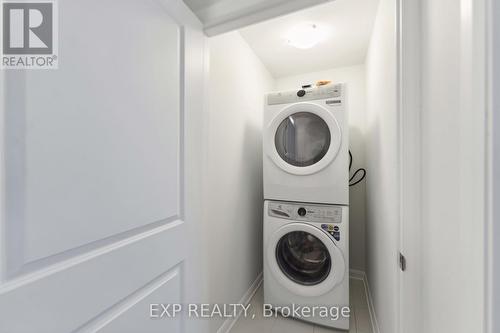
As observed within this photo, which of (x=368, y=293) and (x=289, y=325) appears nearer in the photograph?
(x=289, y=325)

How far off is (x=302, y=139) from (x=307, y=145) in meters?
0.06

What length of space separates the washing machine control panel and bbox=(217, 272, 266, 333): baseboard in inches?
29.8

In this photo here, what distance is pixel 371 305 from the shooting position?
65.7 inches

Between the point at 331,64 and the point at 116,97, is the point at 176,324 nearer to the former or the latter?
the point at 116,97

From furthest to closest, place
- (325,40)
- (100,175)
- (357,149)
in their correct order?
(357,149) → (325,40) → (100,175)

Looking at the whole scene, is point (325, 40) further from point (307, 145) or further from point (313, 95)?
point (307, 145)

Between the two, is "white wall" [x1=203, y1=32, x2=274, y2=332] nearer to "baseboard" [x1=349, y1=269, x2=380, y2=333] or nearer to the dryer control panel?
the dryer control panel

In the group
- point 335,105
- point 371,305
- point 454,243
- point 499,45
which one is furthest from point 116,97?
point 371,305

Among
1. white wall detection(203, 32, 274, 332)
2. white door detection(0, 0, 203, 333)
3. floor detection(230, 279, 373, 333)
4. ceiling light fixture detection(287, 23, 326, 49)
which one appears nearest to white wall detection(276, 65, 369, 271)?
floor detection(230, 279, 373, 333)

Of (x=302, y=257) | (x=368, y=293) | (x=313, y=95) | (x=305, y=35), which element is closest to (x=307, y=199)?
(x=302, y=257)

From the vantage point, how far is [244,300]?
1.74 metres

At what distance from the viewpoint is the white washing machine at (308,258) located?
58.1 inches

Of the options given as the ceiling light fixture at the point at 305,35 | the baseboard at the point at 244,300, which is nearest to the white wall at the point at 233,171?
the baseboard at the point at 244,300

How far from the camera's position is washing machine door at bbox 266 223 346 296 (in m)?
1.48
